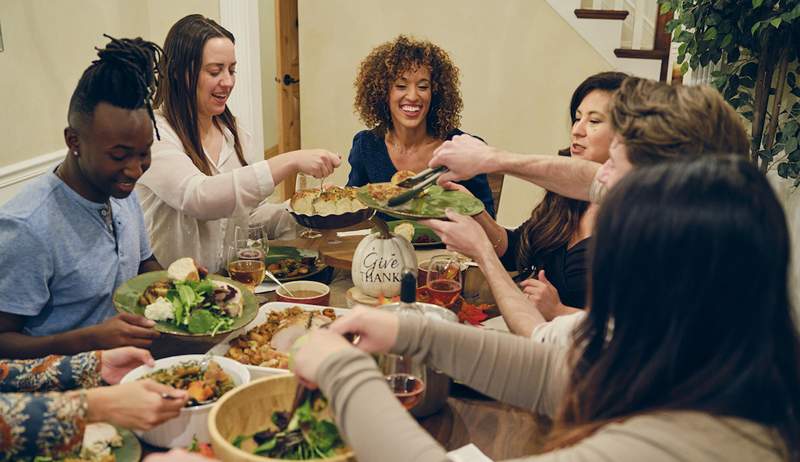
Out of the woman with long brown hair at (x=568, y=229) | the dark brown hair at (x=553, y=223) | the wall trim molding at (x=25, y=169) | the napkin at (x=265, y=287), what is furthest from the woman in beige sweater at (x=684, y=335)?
the wall trim molding at (x=25, y=169)

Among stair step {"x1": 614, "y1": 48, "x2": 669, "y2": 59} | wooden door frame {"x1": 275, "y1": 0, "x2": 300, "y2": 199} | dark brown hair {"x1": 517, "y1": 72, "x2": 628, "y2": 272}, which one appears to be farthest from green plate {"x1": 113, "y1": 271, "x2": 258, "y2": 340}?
wooden door frame {"x1": 275, "y1": 0, "x2": 300, "y2": 199}

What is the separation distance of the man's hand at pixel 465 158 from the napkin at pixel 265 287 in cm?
58

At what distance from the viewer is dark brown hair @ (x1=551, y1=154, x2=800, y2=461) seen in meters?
0.79

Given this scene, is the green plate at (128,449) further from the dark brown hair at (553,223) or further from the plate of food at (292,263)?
the dark brown hair at (553,223)

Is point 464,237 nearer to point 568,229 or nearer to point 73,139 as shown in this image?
point 568,229

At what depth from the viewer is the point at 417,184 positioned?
77.3 inches

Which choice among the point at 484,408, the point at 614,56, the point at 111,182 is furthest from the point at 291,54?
the point at 484,408

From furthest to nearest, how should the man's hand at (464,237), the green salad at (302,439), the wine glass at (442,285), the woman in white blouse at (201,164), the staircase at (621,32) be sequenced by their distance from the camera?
the staircase at (621,32) < the woman in white blouse at (201,164) < the man's hand at (464,237) < the wine glass at (442,285) < the green salad at (302,439)

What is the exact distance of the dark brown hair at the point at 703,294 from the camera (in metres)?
0.79

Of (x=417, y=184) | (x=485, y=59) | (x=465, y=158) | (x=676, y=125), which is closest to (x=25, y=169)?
(x=417, y=184)

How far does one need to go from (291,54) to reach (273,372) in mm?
4932

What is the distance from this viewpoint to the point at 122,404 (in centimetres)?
109

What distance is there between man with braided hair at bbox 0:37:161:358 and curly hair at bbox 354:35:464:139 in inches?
60.0

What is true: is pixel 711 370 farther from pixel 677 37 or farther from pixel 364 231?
pixel 677 37
